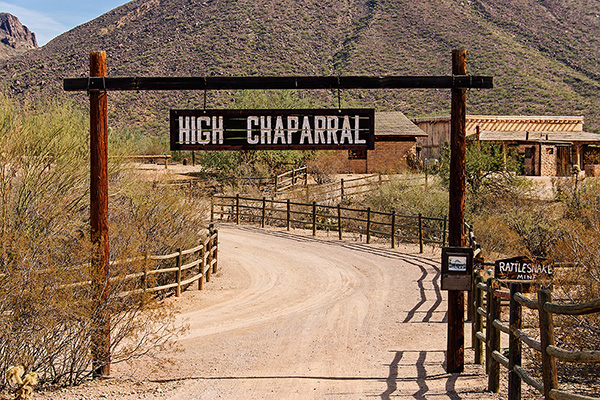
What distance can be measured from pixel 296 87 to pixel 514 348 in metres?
4.11

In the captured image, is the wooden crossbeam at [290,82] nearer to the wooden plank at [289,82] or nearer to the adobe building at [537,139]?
the wooden plank at [289,82]

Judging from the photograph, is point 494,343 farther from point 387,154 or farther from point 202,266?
point 387,154

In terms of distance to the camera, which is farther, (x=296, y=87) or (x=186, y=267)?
(x=186, y=267)

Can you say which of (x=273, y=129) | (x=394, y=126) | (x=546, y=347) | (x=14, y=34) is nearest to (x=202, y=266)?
(x=273, y=129)

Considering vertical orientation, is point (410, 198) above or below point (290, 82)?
below

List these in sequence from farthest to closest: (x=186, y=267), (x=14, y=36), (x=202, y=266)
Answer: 1. (x=14, y=36)
2. (x=202, y=266)
3. (x=186, y=267)

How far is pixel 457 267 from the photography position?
8.32 metres

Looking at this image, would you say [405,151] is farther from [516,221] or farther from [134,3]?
[134,3]

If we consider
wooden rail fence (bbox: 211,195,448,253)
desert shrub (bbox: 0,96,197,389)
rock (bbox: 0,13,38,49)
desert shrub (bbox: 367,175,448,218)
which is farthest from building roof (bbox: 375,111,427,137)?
rock (bbox: 0,13,38,49)

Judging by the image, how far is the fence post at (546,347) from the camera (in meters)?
5.07

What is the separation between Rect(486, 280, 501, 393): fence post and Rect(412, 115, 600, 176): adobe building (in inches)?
1329

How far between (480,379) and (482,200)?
63.5 feet

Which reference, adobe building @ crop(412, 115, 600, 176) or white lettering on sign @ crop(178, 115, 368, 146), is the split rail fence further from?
adobe building @ crop(412, 115, 600, 176)

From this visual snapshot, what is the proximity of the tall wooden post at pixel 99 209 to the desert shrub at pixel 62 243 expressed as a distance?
4.7 inches
